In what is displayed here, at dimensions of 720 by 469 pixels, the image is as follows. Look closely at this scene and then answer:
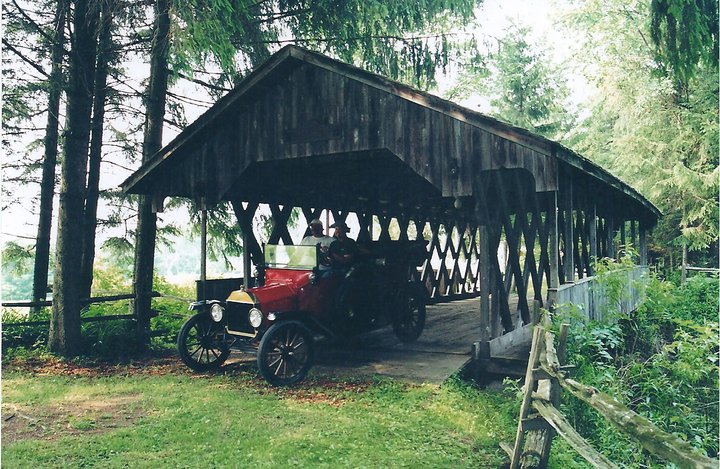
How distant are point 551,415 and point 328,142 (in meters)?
5.58

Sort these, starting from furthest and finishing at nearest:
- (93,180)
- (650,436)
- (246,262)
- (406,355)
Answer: (93,180) → (246,262) → (406,355) → (650,436)

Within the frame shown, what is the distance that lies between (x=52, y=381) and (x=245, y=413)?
3.46 m

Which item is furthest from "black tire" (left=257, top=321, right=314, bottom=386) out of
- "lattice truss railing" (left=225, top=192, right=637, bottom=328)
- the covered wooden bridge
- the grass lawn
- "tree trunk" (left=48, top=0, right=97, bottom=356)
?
"tree trunk" (left=48, top=0, right=97, bottom=356)

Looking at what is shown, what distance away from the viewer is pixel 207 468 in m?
4.75

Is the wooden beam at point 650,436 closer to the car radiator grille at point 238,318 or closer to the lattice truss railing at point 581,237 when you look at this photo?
the car radiator grille at point 238,318

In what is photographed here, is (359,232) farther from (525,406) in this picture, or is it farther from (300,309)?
(525,406)

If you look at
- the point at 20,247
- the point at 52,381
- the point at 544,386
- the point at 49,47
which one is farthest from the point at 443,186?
Answer: the point at 20,247

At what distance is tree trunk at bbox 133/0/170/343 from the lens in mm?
10328

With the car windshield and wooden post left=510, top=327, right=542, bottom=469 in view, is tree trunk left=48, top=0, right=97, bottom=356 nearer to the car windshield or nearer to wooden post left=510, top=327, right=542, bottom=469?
the car windshield

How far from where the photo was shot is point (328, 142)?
8594 mm

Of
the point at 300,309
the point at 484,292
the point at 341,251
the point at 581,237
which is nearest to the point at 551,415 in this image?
the point at 484,292

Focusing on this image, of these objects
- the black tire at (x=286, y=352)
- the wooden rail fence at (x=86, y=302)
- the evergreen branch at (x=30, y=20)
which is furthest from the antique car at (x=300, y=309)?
the evergreen branch at (x=30, y=20)

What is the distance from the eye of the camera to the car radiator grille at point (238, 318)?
768 centimetres

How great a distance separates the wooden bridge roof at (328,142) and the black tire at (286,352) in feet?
9.04
